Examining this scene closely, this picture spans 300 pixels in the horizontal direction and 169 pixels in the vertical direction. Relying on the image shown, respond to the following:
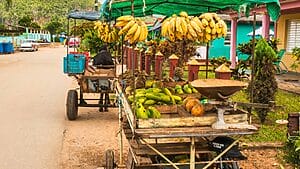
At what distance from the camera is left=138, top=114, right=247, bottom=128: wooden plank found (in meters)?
4.82

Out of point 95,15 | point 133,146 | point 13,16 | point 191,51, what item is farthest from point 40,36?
point 133,146

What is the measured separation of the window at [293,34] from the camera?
2146cm

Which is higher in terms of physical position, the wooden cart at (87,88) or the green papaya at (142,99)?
the green papaya at (142,99)

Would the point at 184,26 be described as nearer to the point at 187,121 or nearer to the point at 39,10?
the point at 187,121

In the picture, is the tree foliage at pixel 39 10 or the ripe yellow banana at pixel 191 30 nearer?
the ripe yellow banana at pixel 191 30

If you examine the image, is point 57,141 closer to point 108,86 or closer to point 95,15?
point 108,86

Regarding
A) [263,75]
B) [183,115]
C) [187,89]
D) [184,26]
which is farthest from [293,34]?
[183,115]

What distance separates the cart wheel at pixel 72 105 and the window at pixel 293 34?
1365 centimetres

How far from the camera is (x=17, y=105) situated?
12.9m

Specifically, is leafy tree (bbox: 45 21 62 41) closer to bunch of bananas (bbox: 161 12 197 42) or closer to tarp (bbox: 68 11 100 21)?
tarp (bbox: 68 11 100 21)

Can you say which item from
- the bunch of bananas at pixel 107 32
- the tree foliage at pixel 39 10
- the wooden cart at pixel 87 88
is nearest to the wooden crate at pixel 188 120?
the bunch of bananas at pixel 107 32

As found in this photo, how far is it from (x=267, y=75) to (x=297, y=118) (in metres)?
4.28

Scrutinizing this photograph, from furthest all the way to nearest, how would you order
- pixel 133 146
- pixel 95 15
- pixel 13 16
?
pixel 13 16
pixel 95 15
pixel 133 146

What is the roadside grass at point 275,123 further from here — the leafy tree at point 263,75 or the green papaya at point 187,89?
the green papaya at point 187,89
